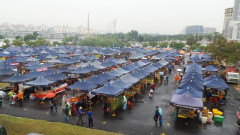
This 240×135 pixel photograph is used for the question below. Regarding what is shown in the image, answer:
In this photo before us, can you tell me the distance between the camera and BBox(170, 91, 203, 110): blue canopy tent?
38.2 ft

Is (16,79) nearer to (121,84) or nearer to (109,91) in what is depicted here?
(109,91)

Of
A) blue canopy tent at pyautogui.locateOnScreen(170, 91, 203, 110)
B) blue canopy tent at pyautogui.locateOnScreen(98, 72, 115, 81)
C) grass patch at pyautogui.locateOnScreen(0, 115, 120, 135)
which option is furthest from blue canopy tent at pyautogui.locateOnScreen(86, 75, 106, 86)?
blue canopy tent at pyautogui.locateOnScreen(170, 91, 203, 110)

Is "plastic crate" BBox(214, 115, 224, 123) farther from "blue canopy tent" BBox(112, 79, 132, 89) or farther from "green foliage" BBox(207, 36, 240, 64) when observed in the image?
"green foliage" BBox(207, 36, 240, 64)

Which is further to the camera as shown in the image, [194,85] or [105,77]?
[105,77]

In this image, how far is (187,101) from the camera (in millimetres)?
12125

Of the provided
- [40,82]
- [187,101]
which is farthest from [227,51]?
[40,82]

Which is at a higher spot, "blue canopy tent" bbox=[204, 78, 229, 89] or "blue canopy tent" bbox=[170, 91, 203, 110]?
"blue canopy tent" bbox=[204, 78, 229, 89]

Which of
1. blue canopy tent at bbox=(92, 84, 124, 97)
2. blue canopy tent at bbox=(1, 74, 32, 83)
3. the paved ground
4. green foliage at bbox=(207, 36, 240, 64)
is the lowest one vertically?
the paved ground

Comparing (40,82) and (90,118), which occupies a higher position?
(40,82)

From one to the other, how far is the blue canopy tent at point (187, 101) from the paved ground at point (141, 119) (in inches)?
49.9

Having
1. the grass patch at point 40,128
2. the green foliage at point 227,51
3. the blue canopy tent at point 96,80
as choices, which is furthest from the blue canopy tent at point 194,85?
the green foliage at point 227,51

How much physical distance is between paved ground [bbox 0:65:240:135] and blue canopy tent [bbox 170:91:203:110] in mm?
1267

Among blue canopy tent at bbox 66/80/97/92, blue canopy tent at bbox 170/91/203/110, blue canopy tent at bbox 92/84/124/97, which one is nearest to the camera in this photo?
blue canopy tent at bbox 170/91/203/110

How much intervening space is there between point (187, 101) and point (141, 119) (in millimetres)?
3178
